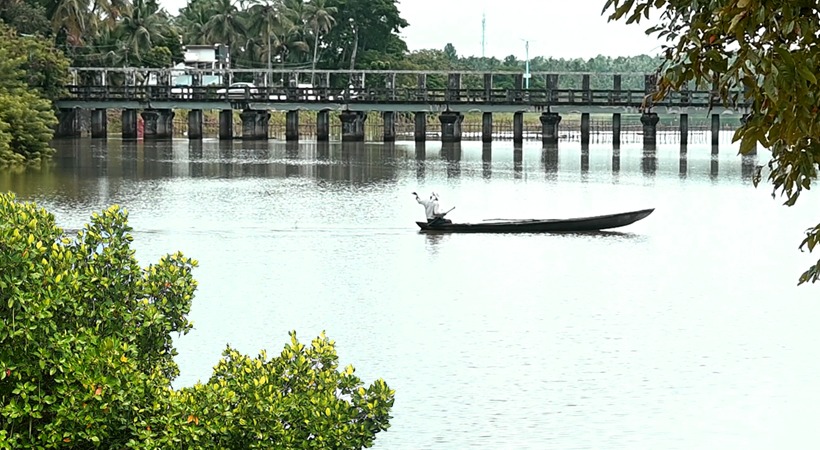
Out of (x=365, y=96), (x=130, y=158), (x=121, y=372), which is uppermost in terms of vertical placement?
(x=365, y=96)

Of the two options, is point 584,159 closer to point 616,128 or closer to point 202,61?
point 616,128

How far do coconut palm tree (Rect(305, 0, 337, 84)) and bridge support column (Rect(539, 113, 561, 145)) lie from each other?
2965 centimetres

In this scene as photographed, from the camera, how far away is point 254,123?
3108 inches

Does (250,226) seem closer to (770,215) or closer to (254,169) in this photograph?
(770,215)

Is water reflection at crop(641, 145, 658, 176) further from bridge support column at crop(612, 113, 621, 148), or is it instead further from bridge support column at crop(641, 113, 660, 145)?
bridge support column at crop(612, 113, 621, 148)

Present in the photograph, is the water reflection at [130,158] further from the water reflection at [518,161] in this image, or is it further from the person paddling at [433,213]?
the person paddling at [433,213]

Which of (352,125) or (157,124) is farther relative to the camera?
(157,124)

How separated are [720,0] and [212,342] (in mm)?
13208

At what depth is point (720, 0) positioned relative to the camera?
6918 millimetres

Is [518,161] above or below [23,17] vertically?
below

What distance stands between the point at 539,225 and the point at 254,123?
4818 cm

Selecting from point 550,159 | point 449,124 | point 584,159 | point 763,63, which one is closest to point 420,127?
point 449,124

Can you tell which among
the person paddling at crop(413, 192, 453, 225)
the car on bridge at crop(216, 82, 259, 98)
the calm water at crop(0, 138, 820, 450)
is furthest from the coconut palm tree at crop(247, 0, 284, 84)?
the person paddling at crop(413, 192, 453, 225)

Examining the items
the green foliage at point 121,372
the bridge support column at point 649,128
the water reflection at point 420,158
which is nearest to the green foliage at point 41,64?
the water reflection at point 420,158
